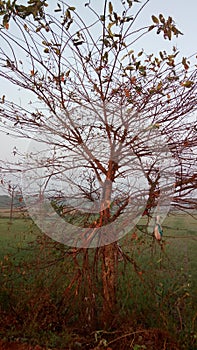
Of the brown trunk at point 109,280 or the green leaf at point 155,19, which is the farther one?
the brown trunk at point 109,280

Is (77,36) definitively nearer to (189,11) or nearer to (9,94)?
(9,94)

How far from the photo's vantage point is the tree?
77.5 inches

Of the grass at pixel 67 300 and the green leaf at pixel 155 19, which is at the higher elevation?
the green leaf at pixel 155 19

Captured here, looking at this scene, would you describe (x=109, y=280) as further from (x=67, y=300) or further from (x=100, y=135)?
(x=100, y=135)

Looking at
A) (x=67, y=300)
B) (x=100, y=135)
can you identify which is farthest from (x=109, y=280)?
(x=100, y=135)

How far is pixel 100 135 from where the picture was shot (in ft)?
6.91

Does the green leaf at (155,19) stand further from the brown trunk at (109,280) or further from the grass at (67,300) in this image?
the brown trunk at (109,280)

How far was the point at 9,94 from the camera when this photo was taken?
7.52 ft

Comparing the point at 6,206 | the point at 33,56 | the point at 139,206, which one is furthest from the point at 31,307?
the point at 33,56

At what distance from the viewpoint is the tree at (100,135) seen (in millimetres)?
1968

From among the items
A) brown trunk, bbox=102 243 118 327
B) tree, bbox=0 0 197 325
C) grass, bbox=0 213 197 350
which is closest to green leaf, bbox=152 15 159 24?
tree, bbox=0 0 197 325

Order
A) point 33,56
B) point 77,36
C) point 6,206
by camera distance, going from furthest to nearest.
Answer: point 6,206 < point 33,56 < point 77,36

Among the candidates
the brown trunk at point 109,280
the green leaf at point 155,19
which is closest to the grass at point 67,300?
the brown trunk at point 109,280

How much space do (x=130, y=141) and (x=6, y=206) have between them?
1.08m
